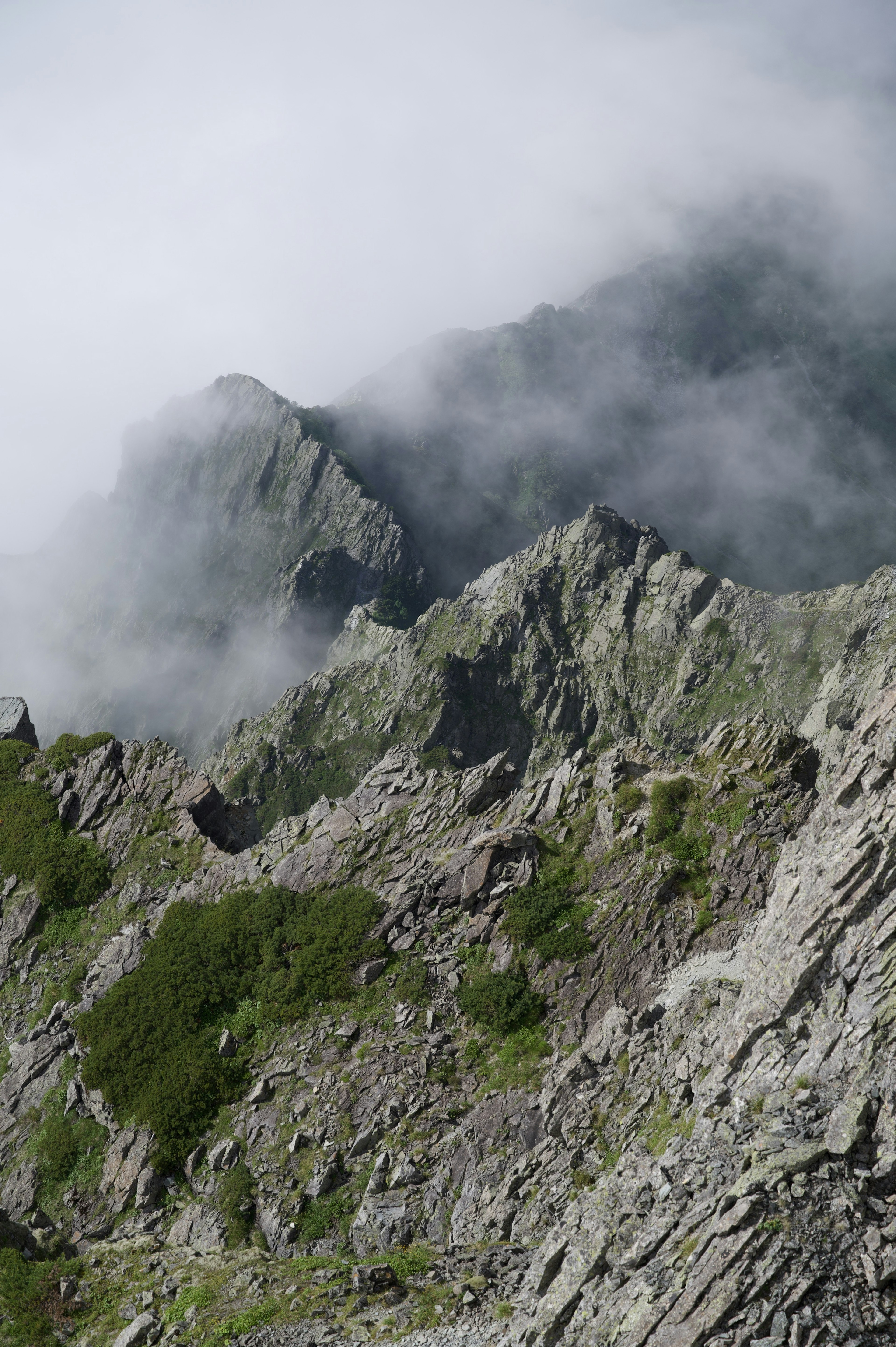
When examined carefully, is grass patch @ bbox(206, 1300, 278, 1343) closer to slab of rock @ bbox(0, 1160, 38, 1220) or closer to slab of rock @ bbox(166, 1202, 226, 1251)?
slab of rock @ bbox(166, 1202, 226, 1251)

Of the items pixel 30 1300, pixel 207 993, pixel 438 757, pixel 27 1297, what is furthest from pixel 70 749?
pixel 438 757

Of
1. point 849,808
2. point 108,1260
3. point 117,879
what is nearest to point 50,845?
point 117,879

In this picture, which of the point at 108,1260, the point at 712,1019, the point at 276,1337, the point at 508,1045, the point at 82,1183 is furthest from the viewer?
the point at 82,1183

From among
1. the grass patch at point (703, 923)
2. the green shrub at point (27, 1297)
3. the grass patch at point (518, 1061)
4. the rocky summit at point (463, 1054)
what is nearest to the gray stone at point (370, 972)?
the rocky summit at point (463, 1054)

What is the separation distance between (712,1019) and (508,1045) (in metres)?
12.7

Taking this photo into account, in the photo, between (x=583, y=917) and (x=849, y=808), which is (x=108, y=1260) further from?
(x=849, y=808)

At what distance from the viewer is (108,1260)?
1296 inches

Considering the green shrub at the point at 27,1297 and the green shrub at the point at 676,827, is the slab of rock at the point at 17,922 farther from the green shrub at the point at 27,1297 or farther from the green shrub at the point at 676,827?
the green shrub at the point at 676,827

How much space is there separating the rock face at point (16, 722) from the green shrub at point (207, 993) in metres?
36.8

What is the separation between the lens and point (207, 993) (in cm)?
4562

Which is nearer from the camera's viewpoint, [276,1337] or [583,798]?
[276,1337]

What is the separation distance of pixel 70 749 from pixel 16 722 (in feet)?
42.3

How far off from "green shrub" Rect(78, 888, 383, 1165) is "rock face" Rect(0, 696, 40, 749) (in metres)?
36.8

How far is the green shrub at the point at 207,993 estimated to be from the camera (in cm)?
4091
